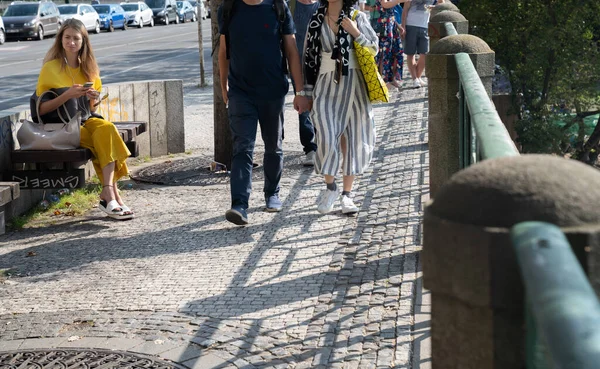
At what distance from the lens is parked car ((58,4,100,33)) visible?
48.3m

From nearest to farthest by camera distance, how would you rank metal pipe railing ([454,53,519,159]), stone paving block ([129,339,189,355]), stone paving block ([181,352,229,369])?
metal pipe railing ([454,53,519,159])
stone paving block ([181,352,229,369])
stone paving block ([129,339,189,355])

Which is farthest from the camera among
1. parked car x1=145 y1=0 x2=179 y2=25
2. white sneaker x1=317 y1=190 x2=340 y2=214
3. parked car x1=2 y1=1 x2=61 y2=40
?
parked car x1=145 y1=0 x2=179 y2=25

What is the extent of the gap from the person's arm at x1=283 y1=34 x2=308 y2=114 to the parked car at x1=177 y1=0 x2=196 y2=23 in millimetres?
56636

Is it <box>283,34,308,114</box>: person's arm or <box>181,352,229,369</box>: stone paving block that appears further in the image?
<box>283,34,308,114</box>: person's arm

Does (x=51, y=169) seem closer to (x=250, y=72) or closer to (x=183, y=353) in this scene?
(x=250, y=72)

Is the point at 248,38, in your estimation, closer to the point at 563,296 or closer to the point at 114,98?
the point at 114,98

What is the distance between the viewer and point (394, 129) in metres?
12.8

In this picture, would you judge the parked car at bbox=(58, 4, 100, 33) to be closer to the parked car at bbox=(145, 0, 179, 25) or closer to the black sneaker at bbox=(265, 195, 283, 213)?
the parked car at bbox=(145, 0, 179, 25)

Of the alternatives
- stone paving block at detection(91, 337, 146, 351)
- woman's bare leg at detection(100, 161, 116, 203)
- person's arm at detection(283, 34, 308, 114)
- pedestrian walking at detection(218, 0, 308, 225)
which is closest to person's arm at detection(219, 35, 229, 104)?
pedestrian walking at detection(218, 0, 308, 225)

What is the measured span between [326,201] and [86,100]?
2.13 meters

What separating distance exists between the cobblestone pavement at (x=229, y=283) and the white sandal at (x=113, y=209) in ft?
0.34

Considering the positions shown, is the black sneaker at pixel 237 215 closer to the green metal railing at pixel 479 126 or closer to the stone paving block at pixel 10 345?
the stone paving block at pixel 10 345

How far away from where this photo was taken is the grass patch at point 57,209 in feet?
26.1

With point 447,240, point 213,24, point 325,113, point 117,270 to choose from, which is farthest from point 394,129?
point 447,240
